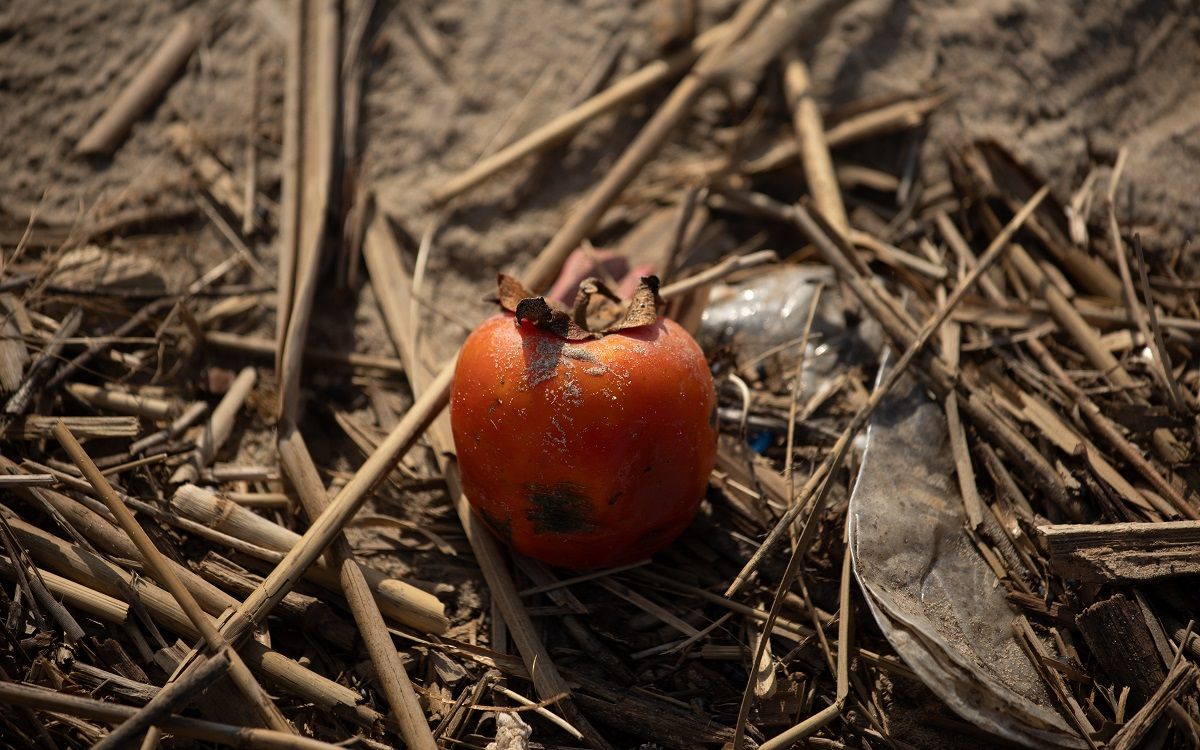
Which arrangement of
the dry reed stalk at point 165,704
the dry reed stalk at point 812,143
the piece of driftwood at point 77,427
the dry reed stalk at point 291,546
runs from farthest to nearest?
the dry reed stalk at point 812,143, the piece of driftwood at point 77,427, the dry reed stalk at point 291,546, the dry reed stalk at point 165,704

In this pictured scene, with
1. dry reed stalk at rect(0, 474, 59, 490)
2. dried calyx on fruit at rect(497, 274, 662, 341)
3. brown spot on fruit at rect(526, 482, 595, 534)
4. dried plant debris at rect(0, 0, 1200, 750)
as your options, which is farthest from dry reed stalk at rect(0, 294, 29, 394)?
brown spot on fruit at rect(526, 482, 595, 534)

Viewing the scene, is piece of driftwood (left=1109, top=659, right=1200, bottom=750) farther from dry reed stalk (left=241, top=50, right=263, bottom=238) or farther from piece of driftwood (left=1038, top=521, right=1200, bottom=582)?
dry reed stalk (left=241, top=50, right=263, bottom=238)

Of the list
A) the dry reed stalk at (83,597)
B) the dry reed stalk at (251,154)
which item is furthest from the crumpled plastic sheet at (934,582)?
the dry reed stalk at (251,154)

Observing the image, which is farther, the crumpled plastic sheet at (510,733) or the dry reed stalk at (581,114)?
the dry reed stalk at (581,114)

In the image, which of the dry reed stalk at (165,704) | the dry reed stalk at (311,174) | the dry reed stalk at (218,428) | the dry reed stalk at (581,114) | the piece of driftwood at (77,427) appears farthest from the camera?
the dry reed stalk at (581,114)

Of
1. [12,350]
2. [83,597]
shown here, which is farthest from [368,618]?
[12,350]

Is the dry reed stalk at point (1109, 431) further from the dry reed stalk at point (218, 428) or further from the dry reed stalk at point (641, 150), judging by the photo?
the dry reed stalk at point (218, 428)

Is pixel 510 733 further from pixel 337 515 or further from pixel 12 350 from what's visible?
pixel 12 350

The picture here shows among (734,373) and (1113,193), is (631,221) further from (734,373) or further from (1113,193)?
(1113,193)
